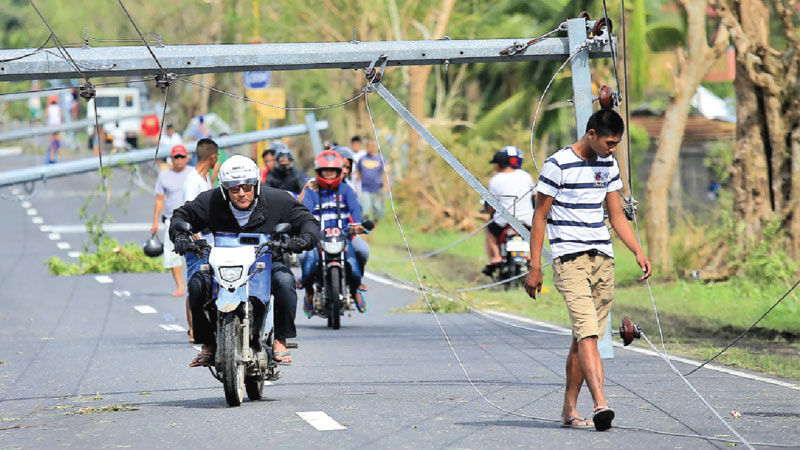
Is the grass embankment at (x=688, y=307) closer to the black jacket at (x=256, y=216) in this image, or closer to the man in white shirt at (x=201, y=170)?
the black jacket at (x=256, y=216)

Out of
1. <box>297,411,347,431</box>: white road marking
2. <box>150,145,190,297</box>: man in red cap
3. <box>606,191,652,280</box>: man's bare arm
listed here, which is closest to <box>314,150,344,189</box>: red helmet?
<box>150,145,190,297</box>: man in red cap

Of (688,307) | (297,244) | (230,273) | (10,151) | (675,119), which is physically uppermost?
(10,151)

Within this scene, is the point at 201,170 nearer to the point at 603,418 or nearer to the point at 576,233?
the point at 576,233

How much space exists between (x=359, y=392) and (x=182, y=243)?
5.62ft

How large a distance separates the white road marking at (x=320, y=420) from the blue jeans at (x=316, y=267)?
5949 millimetres

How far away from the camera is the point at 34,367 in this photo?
42.1 feet

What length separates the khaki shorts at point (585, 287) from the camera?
8.54 metres

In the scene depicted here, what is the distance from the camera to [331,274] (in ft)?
49.5

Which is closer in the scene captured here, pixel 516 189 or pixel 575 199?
pixel 575 199

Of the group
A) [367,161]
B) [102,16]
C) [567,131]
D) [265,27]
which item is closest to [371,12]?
[265,27]

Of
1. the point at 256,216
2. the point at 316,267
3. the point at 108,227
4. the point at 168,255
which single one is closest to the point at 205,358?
the point at 256,216

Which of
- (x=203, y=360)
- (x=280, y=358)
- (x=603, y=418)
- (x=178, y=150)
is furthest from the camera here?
(x=178, y=150)

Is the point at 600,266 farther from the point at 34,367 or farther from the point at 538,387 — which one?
the point at 34,367

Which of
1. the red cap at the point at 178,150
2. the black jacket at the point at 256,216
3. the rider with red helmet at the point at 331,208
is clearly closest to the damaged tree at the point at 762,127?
the rider with red helmet at the point at 331,208
